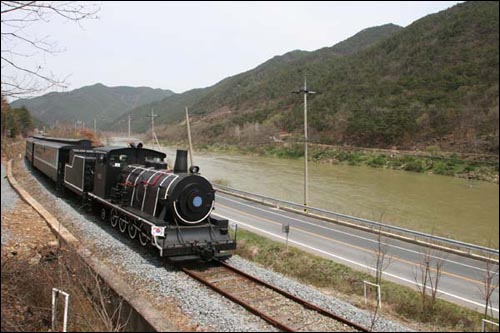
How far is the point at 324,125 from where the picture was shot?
6731 cm

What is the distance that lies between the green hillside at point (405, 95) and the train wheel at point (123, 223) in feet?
129

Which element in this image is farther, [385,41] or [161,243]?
[385,41]

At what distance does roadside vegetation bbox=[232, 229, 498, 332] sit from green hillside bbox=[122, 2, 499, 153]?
33475 mm

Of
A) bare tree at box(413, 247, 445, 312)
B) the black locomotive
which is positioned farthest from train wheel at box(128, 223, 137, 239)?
bare tree at box(413, 247, 445, 312)

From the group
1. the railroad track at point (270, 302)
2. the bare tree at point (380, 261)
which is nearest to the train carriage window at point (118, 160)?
the railroad track at point (270, 302)

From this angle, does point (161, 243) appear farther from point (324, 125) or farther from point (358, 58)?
point (358, 58)

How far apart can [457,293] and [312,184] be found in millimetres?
23478

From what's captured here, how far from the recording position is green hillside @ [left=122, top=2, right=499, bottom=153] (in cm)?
5056

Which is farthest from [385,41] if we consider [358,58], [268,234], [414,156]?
[268,234]

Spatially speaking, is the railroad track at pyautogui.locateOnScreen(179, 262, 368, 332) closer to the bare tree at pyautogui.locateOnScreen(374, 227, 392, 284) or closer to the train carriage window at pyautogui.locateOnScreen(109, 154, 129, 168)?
the bare tree at pyautogui.locateOnScreen(374, 227, 392, 284)

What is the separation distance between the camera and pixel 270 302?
832cm

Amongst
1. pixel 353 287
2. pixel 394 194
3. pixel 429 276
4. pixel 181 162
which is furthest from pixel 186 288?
pixel 394 194

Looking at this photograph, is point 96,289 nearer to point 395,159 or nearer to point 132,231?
point 132,231

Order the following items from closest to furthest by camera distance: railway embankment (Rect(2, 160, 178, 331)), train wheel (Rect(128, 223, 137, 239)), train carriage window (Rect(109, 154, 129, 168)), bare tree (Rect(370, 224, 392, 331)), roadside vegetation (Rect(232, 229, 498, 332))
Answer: railway embankment (Rect(2, 160, 178, 331))
roadside vegetation (Rect(232, 229, 498, 332))
bare tree (Rect(370, 224, 392, 331))
train wheel (Rect(128, 223, 137, 239))
train carriage window (Rect(109, 154, 129, 168))
